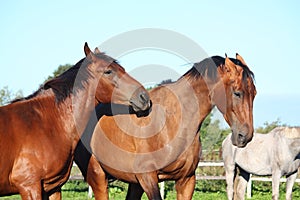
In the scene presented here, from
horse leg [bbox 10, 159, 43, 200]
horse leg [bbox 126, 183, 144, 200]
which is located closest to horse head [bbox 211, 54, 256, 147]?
horse leg [bbox 126, 183, 144, 200]

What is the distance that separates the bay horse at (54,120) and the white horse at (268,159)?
7255 mm

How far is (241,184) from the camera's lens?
→ 14.0 m

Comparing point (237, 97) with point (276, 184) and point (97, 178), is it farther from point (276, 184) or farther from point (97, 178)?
point (276, 184)

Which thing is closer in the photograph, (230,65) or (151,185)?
(230,65)

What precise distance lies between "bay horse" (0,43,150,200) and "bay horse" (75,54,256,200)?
0.74 meters

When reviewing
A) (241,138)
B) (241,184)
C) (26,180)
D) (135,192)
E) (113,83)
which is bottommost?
(241,184)

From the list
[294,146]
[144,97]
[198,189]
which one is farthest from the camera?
[198,189]

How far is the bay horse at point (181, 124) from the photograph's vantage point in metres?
6.80

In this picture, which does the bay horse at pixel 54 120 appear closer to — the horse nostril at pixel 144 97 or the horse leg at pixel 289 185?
the horse nostril at pixel 144 97

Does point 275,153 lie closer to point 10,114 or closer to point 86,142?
point 86,142

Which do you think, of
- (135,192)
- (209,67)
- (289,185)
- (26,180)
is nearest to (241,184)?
(289,185)

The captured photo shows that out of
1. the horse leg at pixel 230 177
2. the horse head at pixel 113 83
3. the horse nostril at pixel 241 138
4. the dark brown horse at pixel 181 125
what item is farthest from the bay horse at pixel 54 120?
the horse leg at pixel 230 177

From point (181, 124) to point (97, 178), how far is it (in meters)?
1.68

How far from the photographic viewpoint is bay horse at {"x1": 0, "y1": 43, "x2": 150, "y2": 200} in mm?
6199
